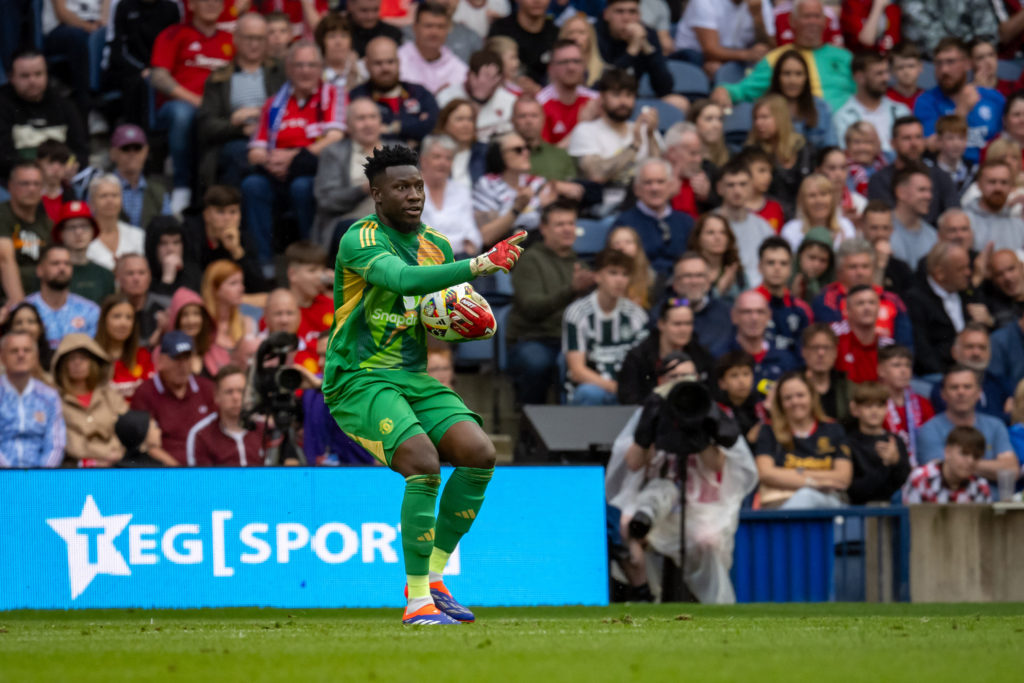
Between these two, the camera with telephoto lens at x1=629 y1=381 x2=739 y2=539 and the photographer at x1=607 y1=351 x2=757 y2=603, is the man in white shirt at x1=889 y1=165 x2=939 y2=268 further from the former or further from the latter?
the camera with telephoto lens at x1=629 y1=381 x2=739 y2=539

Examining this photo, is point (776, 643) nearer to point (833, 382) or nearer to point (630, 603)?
point (630, 603)

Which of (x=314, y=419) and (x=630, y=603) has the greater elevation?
(x=314, y=419)

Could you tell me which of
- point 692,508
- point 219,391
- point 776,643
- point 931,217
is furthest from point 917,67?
point 776,643

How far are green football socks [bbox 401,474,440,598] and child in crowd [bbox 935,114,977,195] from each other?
10207 mm

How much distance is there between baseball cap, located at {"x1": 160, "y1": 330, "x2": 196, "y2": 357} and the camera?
38.3 feet

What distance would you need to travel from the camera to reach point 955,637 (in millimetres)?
6473

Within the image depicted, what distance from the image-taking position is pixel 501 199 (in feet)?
45.4

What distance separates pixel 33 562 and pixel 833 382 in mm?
6531

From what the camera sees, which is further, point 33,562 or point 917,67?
point 917,67

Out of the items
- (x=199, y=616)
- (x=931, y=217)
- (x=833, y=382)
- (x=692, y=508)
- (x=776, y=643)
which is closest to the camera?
(x=776, y=643)

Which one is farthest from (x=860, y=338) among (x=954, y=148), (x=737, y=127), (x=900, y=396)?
(x=954, y=148)

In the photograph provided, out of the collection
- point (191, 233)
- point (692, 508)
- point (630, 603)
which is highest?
point (191, 233)

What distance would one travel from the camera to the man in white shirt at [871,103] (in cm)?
1605

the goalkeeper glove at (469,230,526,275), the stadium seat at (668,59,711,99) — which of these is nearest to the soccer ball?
the goalkeeper glove at (469,230,526,275)
